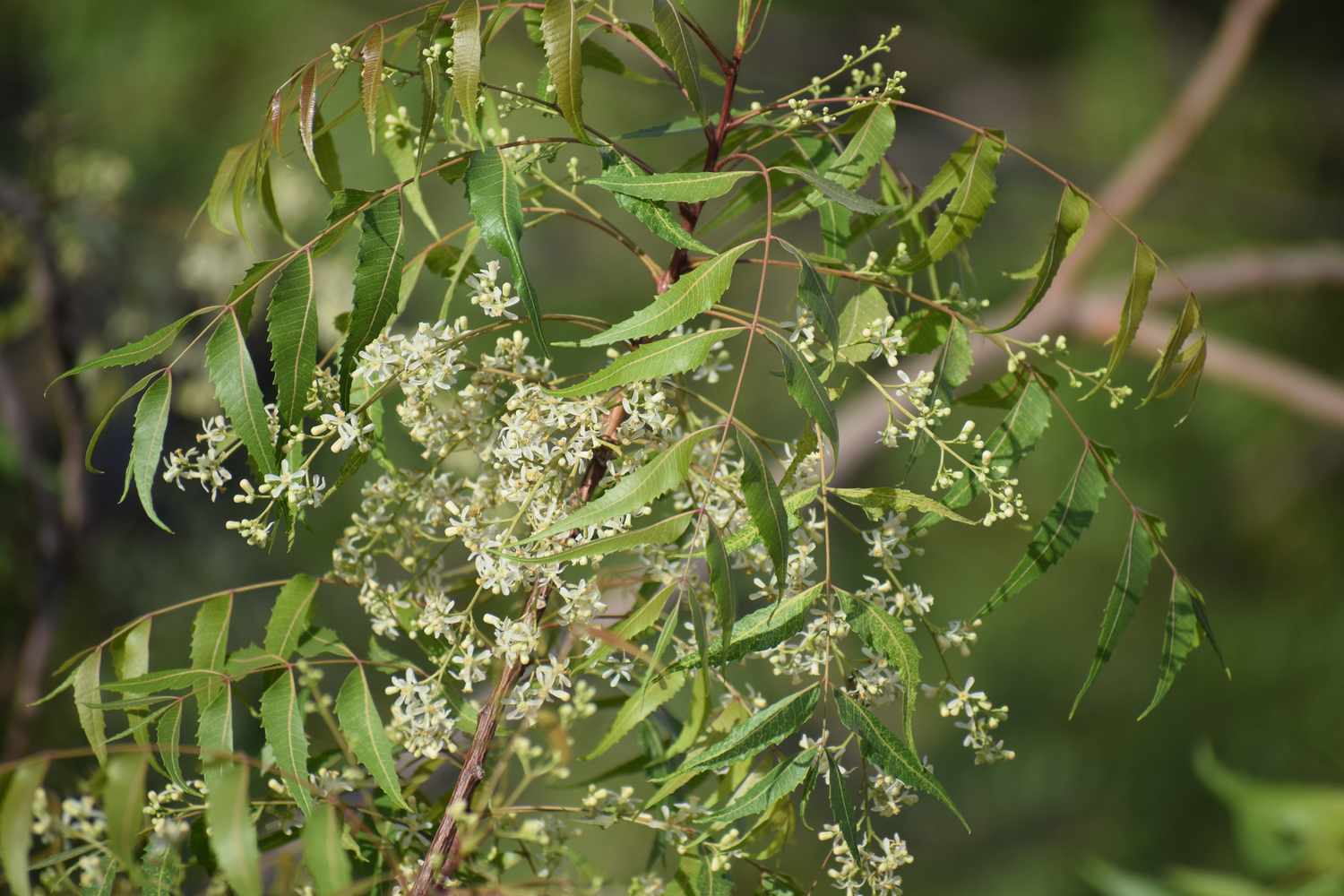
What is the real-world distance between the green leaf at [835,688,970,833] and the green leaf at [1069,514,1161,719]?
4.2 inches

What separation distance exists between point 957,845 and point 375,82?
283 centimetres

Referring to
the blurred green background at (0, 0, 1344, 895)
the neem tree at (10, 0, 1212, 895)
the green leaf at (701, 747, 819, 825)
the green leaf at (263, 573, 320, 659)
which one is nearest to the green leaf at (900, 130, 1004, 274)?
the neem tree at (10, 0, 1212, 895)

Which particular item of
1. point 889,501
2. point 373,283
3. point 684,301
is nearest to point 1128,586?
point 889,501

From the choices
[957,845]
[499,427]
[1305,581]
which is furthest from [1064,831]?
[499,427]

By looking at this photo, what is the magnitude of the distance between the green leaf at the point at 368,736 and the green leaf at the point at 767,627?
14 centimetres

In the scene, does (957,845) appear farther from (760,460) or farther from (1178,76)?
(760,460)

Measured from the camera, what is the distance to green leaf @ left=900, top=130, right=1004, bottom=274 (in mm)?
533

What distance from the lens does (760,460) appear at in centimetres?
43

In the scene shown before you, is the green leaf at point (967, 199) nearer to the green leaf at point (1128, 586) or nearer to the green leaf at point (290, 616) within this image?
the green leaf at point (1128, 586)

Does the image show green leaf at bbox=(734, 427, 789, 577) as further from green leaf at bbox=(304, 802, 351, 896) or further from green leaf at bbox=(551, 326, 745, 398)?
green leaf at bbox=(304, 802, 351, 896)

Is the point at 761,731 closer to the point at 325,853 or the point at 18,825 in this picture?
the point at 325,853

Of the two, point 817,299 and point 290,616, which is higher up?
point 817,299

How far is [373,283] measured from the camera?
0.46m

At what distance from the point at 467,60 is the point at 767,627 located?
0.87 ft
